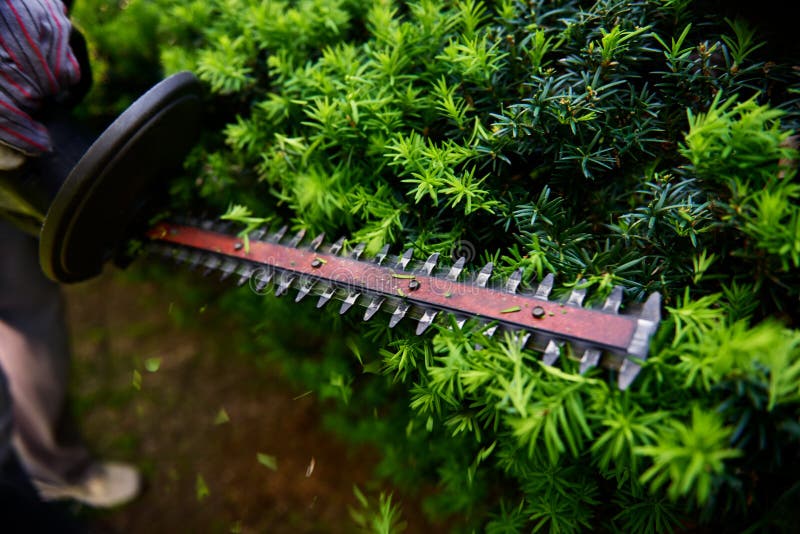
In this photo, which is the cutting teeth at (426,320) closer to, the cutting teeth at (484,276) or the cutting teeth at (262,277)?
the cutting teeth at (484,276)

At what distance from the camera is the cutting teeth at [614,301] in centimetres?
97

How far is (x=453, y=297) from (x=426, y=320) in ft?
0.27

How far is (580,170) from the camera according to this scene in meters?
1.18

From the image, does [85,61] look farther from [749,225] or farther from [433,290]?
[749,225]

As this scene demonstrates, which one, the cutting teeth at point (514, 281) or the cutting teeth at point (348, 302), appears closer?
the cutting teeth at point (514, 281)

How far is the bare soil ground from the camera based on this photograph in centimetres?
205

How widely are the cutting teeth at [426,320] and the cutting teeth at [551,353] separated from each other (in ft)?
0.83

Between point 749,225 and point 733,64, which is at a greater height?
point 733,64

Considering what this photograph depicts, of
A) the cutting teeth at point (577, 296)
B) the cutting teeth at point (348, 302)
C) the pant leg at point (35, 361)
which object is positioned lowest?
the pant leg at point (35, 361)

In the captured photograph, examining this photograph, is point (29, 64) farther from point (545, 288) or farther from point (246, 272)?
point (545, 288)

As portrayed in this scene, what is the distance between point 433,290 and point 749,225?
0.62 metres

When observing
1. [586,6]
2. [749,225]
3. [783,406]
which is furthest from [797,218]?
[586,6]

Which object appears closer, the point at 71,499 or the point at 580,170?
the point at 580,170

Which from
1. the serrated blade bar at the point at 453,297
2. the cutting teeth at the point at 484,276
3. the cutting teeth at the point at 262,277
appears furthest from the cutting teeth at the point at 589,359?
the cutting teeth at the point at 262,277
